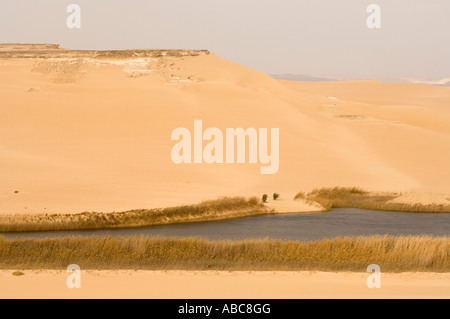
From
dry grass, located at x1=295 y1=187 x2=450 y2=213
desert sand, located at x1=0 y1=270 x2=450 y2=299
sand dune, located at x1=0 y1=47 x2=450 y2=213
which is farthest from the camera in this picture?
sand dune, located at x1=0 y1=47 x2=450 y2=213

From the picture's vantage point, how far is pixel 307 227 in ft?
84.5

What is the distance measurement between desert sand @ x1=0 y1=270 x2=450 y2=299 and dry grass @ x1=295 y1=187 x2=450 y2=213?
48.2 feet

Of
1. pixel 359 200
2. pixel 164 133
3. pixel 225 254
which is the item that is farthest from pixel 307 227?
pixel 164 133

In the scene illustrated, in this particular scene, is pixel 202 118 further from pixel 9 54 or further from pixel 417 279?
pixel 417 279

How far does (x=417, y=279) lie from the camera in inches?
621

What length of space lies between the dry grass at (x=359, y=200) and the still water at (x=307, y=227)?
0.78 m

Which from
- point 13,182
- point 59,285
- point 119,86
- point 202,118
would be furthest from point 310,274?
point 119,86

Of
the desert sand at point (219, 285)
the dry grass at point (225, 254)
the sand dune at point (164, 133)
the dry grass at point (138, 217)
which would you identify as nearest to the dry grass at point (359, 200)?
the sand dune at point (164, 133)

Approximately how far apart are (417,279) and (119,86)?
43638mm

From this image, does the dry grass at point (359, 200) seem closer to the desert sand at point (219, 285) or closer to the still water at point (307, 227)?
the still water at point (307, 227)

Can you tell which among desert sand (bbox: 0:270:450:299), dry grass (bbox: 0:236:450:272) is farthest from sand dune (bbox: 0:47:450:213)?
desert sand (bbox: 0:270:450:299)

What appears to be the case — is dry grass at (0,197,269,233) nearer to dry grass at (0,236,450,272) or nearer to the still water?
the still water

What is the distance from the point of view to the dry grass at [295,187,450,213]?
30.6 metres

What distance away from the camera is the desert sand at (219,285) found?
13852mm
